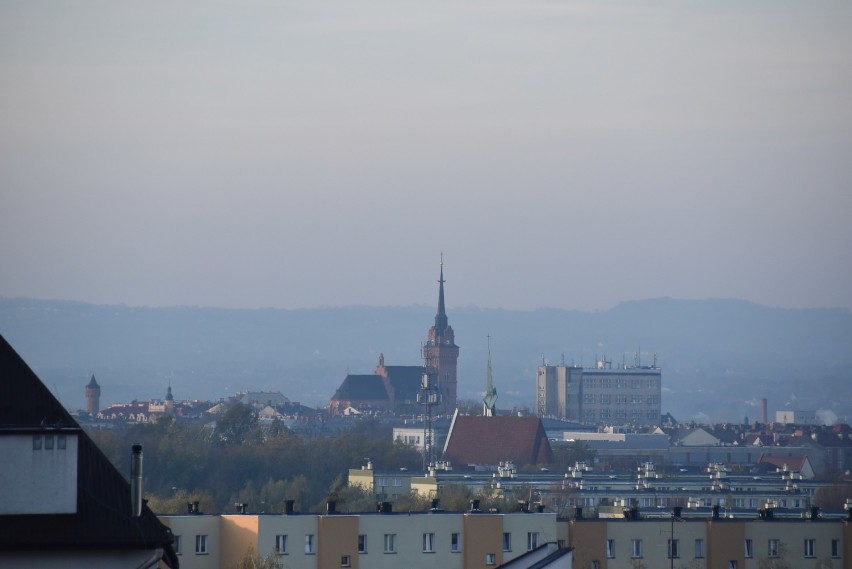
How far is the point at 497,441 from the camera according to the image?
466 feet

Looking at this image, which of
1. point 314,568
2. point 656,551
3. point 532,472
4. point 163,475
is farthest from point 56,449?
point 532,472

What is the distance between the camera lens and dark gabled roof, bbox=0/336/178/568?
609 inches

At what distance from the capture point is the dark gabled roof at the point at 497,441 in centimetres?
13938

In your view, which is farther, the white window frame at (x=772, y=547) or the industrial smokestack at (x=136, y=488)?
the white window frame at (x=772, y=547)

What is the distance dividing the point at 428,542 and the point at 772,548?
324 inches

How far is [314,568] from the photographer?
150ft

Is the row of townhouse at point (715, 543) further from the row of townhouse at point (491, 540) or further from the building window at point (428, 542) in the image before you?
the building window at point (428, 542)

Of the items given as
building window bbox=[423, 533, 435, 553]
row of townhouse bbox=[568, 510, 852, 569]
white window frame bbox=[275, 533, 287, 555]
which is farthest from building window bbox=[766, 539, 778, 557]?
white window frame bbox=[275, 533, 287, 555]

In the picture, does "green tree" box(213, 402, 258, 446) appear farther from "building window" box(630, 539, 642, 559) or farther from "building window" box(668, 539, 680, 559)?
"building window" box(668, 539, 680, 559)

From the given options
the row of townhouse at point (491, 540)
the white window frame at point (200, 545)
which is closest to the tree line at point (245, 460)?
the row of townhouse at point (491, 540)

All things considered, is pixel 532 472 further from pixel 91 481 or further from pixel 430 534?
pixel 91 481

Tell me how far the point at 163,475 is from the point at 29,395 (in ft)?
311

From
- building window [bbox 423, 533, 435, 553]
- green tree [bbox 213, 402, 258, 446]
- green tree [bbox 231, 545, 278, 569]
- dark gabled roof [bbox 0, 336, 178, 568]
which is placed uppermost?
green tree [bbox 213, 402, 258, 446]

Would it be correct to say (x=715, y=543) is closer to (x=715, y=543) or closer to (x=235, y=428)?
(x=715, y=543)
